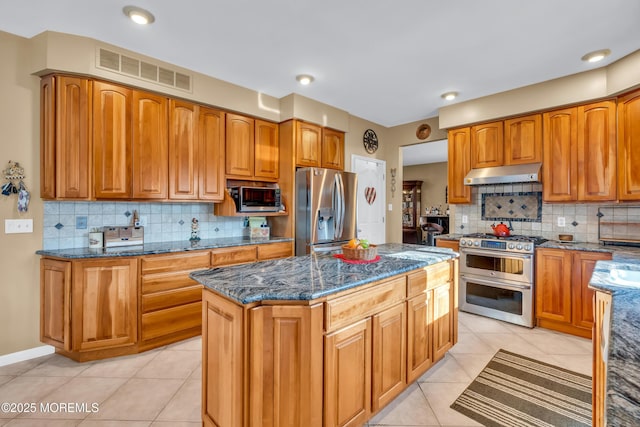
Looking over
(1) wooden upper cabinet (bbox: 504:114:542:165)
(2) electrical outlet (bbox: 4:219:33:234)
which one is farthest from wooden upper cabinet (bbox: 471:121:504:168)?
(2) electrical outlet (bbox: 4:219:33:234)

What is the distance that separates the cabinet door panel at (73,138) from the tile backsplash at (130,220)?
1.10 feet

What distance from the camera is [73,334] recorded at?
2.51 meters

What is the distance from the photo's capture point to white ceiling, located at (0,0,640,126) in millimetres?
2201

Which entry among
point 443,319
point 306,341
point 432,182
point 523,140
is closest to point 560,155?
point 523,140

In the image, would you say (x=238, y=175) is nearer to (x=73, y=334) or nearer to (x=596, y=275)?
(x=73, y=334)

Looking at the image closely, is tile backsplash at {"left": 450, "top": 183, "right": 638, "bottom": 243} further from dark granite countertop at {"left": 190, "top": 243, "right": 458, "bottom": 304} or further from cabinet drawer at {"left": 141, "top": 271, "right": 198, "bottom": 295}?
cabinet drawer at {"left": 141, "top": 271, "right": 198, "bottom": 295}

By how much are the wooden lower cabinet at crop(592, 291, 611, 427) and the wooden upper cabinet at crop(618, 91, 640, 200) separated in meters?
1.94

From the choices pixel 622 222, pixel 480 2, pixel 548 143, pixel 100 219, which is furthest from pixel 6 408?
pixel 622 222

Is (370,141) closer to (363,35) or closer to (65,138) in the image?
(363,35)

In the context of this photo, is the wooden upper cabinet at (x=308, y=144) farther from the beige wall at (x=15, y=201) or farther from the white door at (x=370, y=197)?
the beige wall at (x=15, y=201)

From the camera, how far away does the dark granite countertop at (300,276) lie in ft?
4.65

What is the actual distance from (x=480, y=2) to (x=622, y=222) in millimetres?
2798

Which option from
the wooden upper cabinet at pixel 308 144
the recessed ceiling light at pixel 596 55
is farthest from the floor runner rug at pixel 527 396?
the wooden upper cabinet at pixel 308 144

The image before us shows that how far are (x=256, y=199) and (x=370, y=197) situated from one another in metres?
2.05
